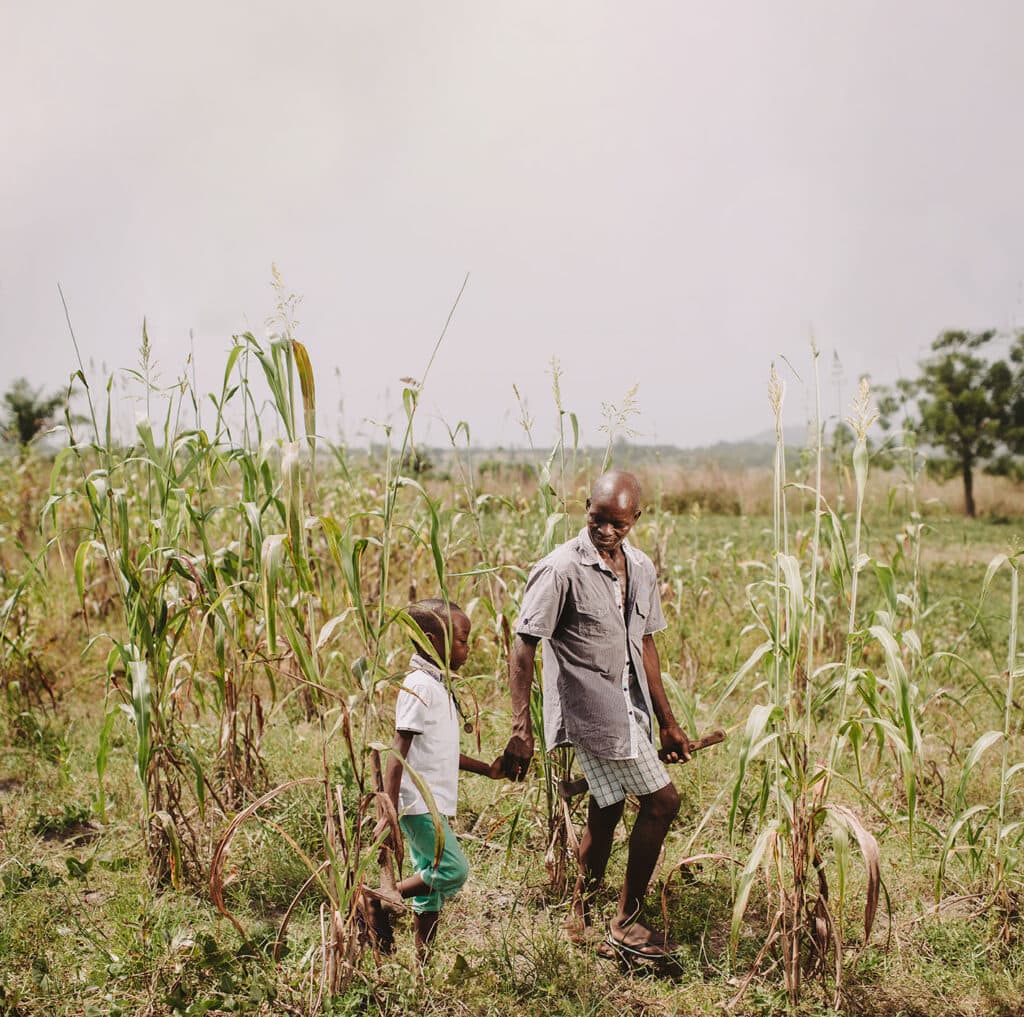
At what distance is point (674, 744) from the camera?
2.48 meters

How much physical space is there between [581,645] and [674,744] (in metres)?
0.46

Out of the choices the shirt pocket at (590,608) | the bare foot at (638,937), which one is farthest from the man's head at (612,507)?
the bare foot at (638,937)

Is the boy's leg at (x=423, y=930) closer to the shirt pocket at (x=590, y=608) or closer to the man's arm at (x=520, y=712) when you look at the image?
the man's arm at (x=520, y=712)

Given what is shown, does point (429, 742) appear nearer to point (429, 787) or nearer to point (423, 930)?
point (429, 787)

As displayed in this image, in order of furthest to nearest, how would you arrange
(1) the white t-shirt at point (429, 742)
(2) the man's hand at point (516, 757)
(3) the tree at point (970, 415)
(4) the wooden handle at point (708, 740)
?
(3) the tree at point (970, 415) → (4) the wooden handle at point (708, 740) → (2) the man's hand at point (516, 757) → (1) the white t-shirt at point (429, 742)

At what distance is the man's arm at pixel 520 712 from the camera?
2.25 m

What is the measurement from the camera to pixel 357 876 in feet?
6.13

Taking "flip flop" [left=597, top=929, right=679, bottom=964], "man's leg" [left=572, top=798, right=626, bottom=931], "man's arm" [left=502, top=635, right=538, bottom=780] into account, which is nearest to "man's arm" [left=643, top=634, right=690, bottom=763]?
"man's leg" [left=572, top=798, right=626, bottom=931]

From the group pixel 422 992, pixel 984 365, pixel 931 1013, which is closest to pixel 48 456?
pixel 422 992

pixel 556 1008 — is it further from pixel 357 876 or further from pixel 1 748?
pixel 1 748

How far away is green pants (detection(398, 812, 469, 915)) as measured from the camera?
217cm

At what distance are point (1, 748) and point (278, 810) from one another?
1.60 metres

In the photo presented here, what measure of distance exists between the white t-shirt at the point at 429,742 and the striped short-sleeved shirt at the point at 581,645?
0.98 feet

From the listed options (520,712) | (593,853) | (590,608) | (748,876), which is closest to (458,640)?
(520,712)
